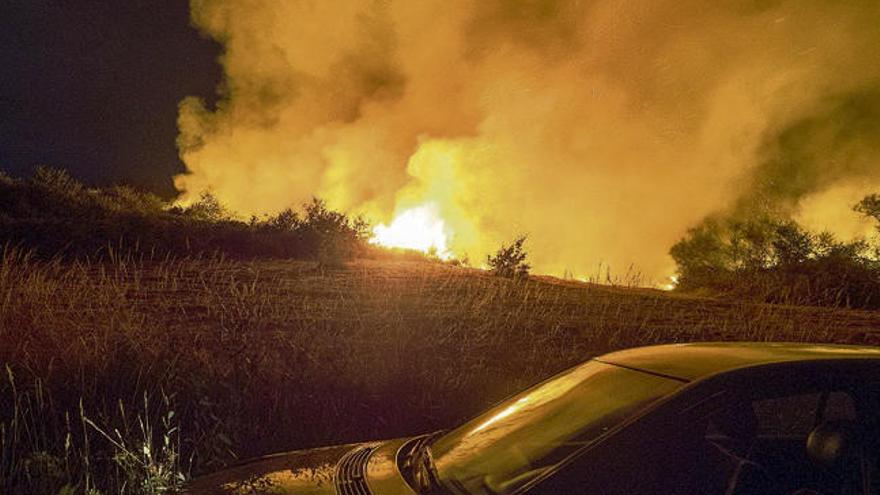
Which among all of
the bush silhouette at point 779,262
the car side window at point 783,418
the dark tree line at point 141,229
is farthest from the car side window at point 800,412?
the bush silhouette at point 779,262

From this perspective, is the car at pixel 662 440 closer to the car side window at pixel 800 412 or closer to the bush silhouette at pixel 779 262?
the car side window at pixel 800 412

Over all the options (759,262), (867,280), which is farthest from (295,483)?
(759,262)

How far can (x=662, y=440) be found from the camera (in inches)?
71.6

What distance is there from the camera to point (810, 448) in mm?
1998

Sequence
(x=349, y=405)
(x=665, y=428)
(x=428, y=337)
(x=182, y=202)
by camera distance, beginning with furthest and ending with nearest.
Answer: (x=182, y=202) → (x=428, y=337) → (x=349, y=405) → (x=665, y=428)

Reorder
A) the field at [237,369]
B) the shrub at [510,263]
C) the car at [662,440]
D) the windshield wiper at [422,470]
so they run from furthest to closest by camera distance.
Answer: the shrub at [510,263] < the field at [237,369] < the windshield wiper at [422,470] < the car at [662,440]

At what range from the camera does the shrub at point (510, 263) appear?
14219 millimetres

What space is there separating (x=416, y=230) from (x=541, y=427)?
63.1 ft

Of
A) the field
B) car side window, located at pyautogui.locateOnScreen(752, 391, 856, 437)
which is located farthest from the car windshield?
the field

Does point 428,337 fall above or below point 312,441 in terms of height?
above

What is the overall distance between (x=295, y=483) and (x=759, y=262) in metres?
18.9

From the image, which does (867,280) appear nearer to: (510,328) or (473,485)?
(510,328)

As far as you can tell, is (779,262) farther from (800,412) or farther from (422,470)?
(422,470)

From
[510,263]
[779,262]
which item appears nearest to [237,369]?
→ [510,263]
